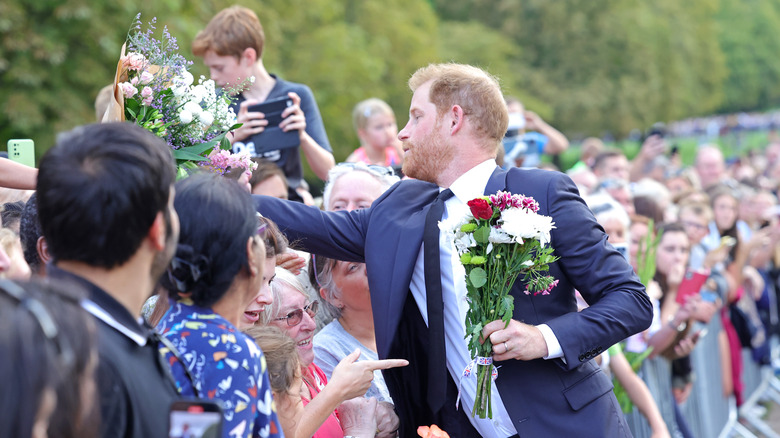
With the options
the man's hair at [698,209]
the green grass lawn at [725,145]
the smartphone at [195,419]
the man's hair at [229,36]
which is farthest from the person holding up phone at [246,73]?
the green grass lawn at [725,145]

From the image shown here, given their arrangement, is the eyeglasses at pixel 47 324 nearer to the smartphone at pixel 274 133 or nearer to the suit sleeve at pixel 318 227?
the suit sleeve at pixel 318 227

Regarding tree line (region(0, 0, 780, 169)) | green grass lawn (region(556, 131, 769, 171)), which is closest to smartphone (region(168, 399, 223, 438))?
tree line (region(0, 0, 780, 169))

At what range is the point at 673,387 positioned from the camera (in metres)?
7.05

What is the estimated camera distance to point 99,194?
6.40 ft

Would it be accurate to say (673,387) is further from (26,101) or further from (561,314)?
(26,101)

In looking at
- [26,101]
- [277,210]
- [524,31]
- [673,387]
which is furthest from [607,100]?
[277,210]

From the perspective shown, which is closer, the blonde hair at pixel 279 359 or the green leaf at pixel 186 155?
the blonde hair at pixel 279 359

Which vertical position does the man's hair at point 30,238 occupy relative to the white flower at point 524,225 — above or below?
below

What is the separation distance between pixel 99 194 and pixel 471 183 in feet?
6.96

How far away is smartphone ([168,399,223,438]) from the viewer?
1866 mm

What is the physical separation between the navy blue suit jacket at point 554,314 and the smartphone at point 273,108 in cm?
166

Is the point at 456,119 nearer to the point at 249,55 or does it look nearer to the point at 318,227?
the point at 318,227

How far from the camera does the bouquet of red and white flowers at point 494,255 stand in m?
3.25

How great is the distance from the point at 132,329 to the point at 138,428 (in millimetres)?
228
